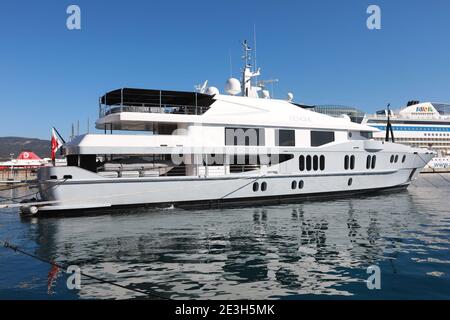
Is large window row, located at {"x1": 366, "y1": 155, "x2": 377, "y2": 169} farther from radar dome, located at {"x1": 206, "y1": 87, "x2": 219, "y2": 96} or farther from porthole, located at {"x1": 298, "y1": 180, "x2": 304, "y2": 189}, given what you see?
radar dome, located at {"x1": 206, "y1": 87, "x2": 219, "y2": 96}

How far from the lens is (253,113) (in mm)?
20594

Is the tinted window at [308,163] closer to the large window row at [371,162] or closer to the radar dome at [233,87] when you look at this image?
the large window row at [371,162]

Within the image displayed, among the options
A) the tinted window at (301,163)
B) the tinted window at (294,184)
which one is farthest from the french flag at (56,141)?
the tinted window at (301,163)

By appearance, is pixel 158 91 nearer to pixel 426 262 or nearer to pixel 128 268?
pixel 128 268

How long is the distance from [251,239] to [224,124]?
8.96 m

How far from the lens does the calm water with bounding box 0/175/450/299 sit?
292 inches

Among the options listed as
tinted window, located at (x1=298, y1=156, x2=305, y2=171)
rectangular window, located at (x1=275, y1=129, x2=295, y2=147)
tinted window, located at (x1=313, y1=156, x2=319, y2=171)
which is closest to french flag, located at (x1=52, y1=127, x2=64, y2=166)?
rectangular window, located at (x1=275, y1=129, x2=295, y2=147)

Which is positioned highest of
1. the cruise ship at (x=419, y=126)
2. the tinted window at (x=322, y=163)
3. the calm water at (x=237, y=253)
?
the cruise ship at (x=419, y=126)

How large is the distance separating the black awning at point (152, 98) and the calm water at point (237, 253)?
5744mm

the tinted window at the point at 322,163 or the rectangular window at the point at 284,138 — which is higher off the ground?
the rectangular window at the point at 284,138

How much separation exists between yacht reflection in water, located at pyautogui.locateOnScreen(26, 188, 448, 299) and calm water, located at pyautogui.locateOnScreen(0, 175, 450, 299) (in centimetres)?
3

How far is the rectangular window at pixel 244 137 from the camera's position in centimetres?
1972

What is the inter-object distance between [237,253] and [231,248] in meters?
0.56
